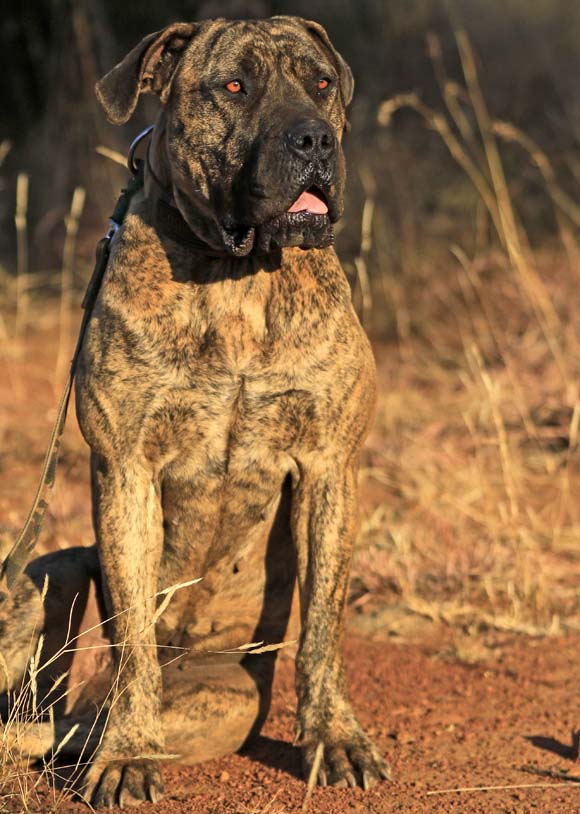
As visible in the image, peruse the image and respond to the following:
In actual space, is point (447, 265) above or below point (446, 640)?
above

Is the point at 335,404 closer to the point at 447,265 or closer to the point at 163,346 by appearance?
the point at 163,346

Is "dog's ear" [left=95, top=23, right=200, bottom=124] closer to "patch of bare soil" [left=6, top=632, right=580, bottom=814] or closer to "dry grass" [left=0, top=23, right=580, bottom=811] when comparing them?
"dry grass" [left=0, top=23, right=580, bottom=811]

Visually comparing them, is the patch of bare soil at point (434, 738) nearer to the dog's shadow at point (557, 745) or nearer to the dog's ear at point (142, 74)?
the dog's shadow at point (557, 745)

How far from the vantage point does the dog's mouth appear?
3.34m

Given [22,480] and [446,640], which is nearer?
[446,640]

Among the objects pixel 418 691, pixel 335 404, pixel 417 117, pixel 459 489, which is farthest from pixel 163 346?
pixel 417 117

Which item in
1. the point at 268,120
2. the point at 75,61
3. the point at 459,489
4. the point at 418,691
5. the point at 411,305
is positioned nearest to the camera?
the point at 268,120

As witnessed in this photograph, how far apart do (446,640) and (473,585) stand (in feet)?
1.15

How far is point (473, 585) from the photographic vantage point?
488 centimetres

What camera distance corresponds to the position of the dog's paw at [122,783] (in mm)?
3240

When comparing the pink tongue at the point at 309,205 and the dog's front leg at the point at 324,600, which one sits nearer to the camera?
the pink tongue at the point at 309,205

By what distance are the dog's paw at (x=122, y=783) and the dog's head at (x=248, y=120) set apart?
1.46 meters

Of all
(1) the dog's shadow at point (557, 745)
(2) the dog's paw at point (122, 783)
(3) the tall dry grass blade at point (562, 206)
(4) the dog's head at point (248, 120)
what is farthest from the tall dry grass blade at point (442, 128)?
(2) the dog's paw at point (122, 783)

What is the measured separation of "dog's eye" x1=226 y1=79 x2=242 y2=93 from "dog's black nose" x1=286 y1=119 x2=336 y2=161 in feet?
1.06
